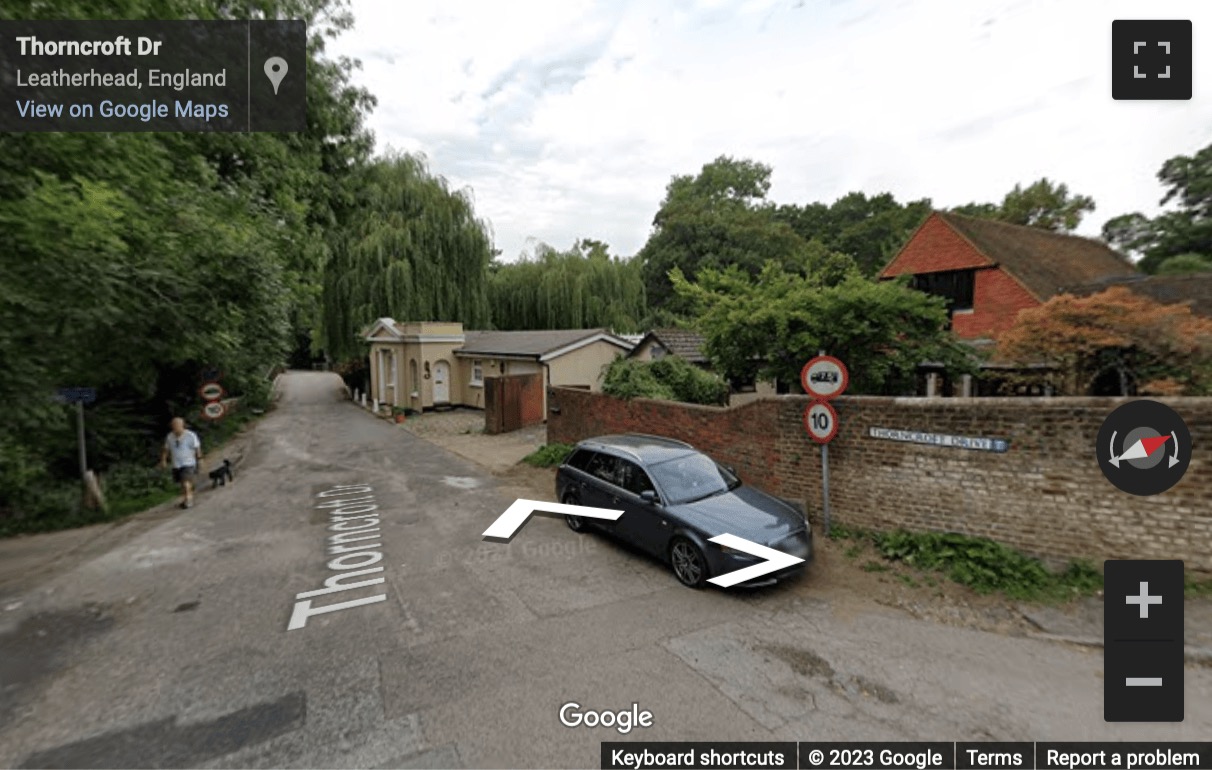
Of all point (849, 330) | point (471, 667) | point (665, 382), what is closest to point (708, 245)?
point (665, 382)

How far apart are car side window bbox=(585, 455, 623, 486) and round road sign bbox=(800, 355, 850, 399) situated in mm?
2769

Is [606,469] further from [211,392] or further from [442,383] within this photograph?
[442,383]

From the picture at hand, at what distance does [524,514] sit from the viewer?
884 centimetres

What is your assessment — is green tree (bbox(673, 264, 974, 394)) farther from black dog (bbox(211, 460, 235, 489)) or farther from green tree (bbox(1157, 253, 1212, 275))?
green tree (bbox(1157, 253, 1212, 275))

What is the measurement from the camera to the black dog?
11.4 meters

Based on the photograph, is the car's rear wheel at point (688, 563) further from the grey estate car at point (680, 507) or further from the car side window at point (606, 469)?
the car side window at point (606, 469)

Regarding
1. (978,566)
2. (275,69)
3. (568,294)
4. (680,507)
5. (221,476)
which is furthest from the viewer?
(568,294)

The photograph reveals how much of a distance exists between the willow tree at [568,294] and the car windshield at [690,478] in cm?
2110

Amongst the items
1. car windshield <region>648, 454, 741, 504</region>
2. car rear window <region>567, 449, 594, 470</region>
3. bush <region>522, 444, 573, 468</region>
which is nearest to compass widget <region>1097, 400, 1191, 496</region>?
car windshield <region>648, 454, 741, 504</region>

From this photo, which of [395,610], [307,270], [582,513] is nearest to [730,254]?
[307,270]

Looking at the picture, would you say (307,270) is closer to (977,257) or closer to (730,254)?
(977,257)

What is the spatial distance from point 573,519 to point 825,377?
159 inches

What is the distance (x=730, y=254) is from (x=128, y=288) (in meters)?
32.9

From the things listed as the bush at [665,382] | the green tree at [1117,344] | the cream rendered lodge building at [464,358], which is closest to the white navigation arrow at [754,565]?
the green tree at [1117,344]
